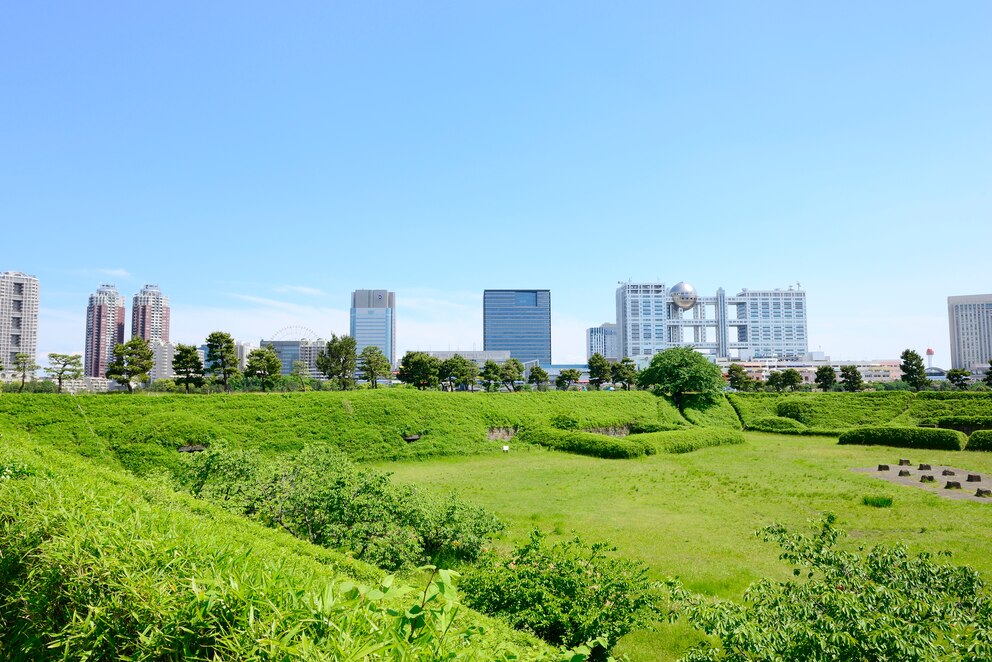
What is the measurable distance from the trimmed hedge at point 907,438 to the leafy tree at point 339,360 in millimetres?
41588

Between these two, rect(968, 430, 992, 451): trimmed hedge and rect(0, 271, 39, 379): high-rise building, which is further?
rect(0, 271, 39, 379): high-rise building

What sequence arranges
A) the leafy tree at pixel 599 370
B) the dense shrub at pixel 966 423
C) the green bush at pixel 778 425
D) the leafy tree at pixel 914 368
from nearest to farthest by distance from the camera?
the dense shrub at pixel 966 423
the green bush at pixel 778 425
the leafy tree at pixel 914 368
the leafy tree at pixel 599 370

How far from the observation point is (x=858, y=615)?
3.92 metres

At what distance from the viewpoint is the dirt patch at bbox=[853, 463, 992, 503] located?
19.4 m

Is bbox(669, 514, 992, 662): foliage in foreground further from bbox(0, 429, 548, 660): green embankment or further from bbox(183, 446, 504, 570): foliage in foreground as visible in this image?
bbox(183, 446, 504, 570): foliage in foreground

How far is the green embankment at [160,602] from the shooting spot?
195 centimetres

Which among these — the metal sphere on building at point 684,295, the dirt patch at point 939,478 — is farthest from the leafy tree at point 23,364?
the metal sphere on building at point 684,295

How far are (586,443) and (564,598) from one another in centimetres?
2409

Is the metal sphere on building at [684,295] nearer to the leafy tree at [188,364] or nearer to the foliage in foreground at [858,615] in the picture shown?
the leafy tree at [188,364]

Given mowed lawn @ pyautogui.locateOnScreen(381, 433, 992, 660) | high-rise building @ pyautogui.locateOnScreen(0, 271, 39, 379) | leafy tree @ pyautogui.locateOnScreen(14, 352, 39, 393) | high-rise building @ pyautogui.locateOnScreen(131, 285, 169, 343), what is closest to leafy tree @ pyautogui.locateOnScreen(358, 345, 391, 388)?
leafy tree @ pyautogui.locateOnScreen(14, 352, 39, 393)

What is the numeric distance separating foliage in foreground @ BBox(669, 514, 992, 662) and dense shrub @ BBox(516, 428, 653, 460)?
23810 millimetres

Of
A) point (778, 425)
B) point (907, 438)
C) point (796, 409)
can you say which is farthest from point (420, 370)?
point (907, 438)

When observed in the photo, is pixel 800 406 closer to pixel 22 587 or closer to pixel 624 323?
pixel 22 587

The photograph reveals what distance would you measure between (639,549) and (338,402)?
2129 centimetres
